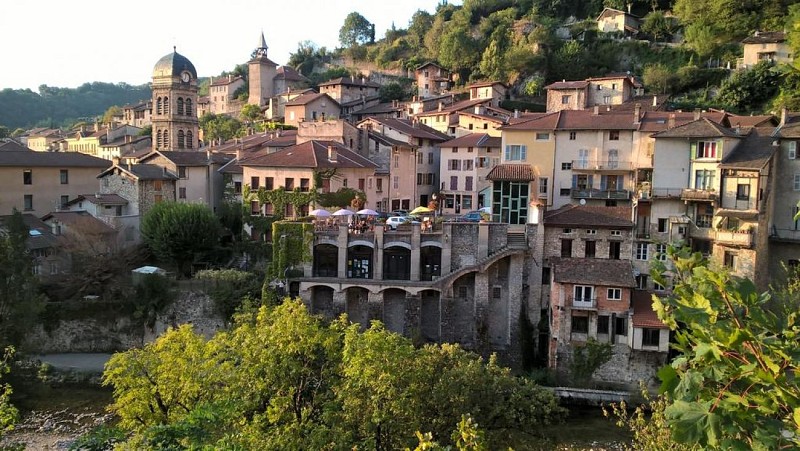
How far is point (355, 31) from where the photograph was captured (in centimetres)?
12850

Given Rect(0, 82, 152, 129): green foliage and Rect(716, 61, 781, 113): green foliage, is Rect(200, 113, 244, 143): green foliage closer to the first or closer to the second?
Rect(0, 82, 152, 129): green foliage

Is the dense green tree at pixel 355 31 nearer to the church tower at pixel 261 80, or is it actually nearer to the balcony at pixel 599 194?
the church tower at pixel 261 80

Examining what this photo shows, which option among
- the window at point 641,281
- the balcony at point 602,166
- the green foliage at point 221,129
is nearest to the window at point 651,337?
the window at point 641,281

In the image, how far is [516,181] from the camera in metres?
40.1

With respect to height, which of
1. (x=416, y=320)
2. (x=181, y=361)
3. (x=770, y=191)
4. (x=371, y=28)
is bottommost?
(x=416, y=320)

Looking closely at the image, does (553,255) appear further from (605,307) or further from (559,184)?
(559,184)

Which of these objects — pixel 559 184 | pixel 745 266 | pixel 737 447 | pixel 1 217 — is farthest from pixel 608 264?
pixel 1 217

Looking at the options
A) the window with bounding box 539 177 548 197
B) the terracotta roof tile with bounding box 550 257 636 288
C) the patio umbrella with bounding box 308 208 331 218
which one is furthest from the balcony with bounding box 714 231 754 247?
the patio umbrella with bounding box 308 208 331 218

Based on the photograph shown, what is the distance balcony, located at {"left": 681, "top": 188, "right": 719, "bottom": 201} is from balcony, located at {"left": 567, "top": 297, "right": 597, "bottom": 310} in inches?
334

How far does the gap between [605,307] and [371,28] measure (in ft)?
358

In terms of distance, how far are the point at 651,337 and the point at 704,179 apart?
10.0 meters

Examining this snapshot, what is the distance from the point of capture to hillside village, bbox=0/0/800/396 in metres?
33.2

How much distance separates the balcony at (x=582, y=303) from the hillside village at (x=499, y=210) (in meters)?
0.07

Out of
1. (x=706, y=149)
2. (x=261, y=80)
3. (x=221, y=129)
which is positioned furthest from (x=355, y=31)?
(x=706, y=149)
